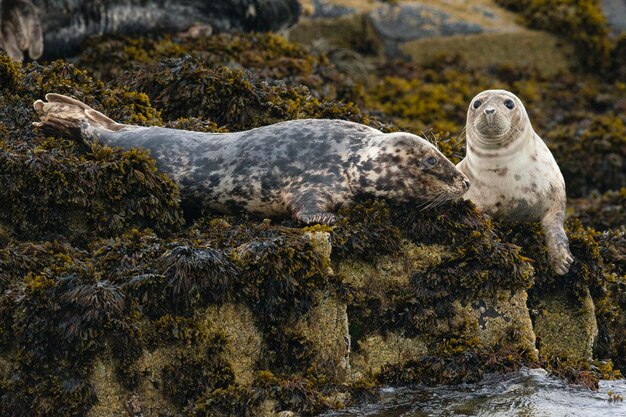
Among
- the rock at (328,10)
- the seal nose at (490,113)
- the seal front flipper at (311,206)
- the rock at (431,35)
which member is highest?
the seal nose at (490,113)

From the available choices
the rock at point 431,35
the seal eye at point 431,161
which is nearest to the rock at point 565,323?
the seal eye at point 431,161

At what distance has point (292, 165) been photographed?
749cm

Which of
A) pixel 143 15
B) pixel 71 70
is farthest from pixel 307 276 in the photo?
pixel 143 15

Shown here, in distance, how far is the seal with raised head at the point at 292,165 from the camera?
7352 mm

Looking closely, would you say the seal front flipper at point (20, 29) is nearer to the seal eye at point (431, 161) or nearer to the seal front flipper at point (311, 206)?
the seal front flipper at point (311, 206)

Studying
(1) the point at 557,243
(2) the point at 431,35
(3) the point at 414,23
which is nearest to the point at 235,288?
(1) the point at 557,243

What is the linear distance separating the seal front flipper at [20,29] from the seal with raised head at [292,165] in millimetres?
2830

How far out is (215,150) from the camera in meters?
7.67

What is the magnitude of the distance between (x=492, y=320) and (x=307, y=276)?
1190mm

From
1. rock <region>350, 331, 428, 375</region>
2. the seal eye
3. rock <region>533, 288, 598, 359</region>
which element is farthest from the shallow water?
the seal eye

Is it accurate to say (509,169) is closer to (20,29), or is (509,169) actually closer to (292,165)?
(292,165)

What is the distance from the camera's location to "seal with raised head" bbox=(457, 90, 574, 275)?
317 inches

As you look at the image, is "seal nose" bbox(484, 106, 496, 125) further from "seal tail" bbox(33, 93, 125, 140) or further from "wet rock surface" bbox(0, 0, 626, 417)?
"seal tail" bbox(33, 93, 125, 140)

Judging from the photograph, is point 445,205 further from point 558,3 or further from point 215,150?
point 558,3
